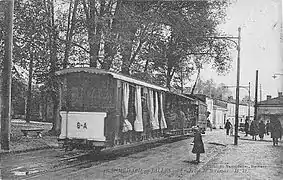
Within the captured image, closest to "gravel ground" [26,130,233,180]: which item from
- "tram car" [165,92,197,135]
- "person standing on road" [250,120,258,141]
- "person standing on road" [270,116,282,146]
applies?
"tram car" [165,92,197,135]

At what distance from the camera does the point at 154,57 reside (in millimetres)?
26906

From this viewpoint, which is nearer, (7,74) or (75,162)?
(75,162)

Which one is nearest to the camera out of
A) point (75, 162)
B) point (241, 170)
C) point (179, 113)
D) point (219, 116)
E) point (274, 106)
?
point (241, 170)

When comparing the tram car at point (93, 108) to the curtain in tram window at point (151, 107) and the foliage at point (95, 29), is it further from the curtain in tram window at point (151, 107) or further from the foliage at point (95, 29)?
the foliage at point (95, 29)

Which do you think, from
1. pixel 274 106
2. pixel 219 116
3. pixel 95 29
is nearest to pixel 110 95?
pixel 95 29

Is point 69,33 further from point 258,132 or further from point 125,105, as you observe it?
point 258,132

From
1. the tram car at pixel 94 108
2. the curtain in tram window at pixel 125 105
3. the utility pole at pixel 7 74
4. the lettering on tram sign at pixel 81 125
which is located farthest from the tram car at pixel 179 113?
the utility pole at pixel 7 74

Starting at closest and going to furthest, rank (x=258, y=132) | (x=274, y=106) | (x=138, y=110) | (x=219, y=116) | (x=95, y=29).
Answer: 1. (x=138, y=110)
2. (x=95, y=29)
3. (x=274, y=106)
4. (x=258, y=132)
5. (x=219, y=116)

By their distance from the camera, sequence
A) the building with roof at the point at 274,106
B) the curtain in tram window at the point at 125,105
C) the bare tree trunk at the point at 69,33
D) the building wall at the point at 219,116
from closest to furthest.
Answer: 1. the curtain in tram window at the point at 125,105
2. the building with roof at the point at 274,106
3. the bare tree trunk at the point at 69,33
4. the building wall at the point at 219,116

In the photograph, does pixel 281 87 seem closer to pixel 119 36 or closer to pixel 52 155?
pixel 52 155

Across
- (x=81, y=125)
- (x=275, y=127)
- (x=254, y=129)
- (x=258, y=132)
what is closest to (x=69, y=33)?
(x=81, y=125)

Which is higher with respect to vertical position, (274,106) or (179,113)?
(274,106)

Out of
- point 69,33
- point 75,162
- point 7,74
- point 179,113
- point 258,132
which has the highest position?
point 69,33

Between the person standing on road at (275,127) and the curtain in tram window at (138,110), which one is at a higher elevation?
the curtain in tram window at (138,110)
